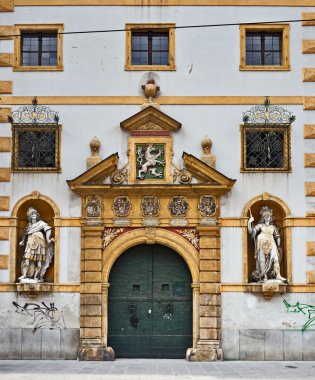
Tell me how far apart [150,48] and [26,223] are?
6.31m

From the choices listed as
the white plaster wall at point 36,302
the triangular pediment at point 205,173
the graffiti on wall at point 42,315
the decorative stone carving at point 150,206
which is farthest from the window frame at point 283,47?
the graffiti on wall at point 42,315

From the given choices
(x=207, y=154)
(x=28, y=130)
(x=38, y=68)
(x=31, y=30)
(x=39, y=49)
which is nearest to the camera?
(x=207, y=154)

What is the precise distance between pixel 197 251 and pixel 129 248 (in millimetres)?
1960

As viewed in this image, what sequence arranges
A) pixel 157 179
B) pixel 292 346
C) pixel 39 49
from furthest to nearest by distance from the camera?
pixel 39 49 → pixel 157 179 → pixel 292 346

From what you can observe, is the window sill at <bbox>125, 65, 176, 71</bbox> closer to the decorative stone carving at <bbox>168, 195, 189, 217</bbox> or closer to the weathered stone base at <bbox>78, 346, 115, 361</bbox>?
the decorative stone carving at <bbox>168, 195, 189, 217</bbox>

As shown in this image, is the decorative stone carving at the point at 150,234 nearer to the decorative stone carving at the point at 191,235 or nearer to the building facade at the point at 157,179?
the building facade at the point at 157,179

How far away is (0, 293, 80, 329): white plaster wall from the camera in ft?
70.3

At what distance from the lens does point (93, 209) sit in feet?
71.2

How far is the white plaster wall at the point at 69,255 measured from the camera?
21.6 metres

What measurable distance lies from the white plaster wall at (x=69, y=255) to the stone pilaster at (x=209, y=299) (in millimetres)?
3493

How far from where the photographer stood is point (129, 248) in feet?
71.9

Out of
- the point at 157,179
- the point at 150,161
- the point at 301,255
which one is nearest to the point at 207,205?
the point at 157,179

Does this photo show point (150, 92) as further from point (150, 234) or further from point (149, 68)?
point (150, 234)

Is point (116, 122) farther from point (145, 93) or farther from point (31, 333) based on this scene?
point (31, 333)
